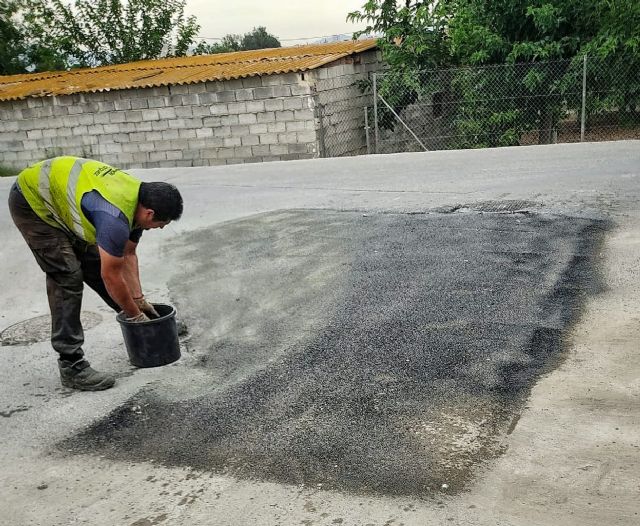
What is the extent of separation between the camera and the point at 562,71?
13.4m

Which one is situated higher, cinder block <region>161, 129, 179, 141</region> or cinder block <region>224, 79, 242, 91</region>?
cinder block <region>224, 79, 242, 91</region>

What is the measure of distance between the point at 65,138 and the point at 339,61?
733cm

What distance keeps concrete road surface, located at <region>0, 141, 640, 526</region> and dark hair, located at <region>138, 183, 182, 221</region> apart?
42.6 inches

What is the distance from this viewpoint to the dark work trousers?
13.1ft

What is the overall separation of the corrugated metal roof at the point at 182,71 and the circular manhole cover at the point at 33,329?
9.91 meters

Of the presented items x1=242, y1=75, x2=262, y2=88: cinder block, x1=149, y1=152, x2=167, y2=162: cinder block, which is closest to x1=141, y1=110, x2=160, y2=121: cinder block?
x1=149, y1=152, x2=167, y2=162: cinder block

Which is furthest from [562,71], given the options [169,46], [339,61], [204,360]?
[169,46]

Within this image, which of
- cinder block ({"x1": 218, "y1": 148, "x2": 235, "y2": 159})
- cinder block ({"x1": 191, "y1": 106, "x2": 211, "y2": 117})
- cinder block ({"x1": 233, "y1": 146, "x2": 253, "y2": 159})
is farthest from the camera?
cinder block ({"x1": 218, "y1": 148, "x2": 235, "y2": 159})

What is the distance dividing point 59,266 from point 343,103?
1244cm

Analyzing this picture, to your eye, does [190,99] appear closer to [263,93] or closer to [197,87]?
[197,87]

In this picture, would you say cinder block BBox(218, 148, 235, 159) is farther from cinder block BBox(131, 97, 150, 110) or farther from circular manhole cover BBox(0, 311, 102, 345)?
circular manhole cover BBox(0, 311, 102, 345)

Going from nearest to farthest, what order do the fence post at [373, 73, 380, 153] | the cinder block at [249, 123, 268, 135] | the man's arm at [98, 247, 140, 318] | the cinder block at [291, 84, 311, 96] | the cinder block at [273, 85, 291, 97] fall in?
the man's arm at [98, 247, 140, 318] → the fence post at [373, 73, 380, 153] → the cinder block at [291, 84, 311, 96] → the cinder block at [273, 85, 291, 97] → the cinder block at [249, 123, 268, 135]

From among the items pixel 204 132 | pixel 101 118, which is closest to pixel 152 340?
pixel 204 132

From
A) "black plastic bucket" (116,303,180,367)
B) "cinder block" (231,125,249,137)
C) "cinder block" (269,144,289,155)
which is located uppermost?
"cinder block" (231,125,249,137)
